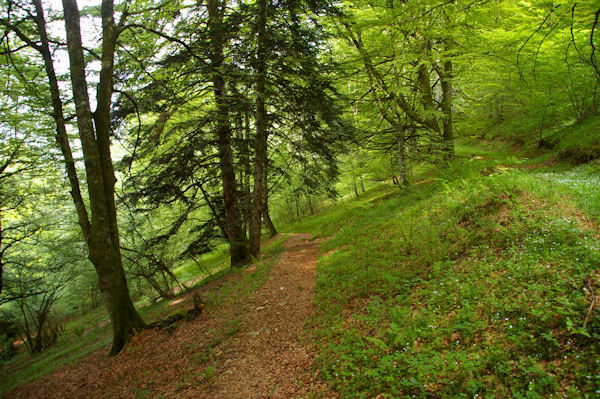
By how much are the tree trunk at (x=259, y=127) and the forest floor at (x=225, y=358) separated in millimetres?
2546

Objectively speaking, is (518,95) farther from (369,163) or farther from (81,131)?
(81,131)

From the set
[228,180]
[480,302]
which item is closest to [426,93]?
[228,180]

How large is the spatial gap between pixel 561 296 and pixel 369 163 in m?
9.91

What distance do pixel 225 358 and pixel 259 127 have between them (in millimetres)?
6638

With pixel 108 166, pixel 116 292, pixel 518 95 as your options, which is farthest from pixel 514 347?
pixel 518 95

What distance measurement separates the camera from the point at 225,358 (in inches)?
173

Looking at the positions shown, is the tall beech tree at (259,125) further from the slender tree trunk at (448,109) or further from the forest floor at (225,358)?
the slender tree trunk at (448,109)

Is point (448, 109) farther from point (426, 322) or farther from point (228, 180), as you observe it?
point (426, 322)

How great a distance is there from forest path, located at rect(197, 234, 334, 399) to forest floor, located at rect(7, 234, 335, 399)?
0.01m

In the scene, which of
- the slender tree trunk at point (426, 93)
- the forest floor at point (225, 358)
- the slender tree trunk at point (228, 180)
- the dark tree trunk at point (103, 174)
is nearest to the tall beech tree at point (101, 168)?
the dark tree trunk at point (103, 174)

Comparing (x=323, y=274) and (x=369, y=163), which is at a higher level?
(x=369, y=163)

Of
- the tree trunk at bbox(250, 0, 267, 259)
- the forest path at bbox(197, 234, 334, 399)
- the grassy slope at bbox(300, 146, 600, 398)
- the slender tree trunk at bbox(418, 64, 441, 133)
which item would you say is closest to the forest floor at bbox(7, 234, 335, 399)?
the forest path at bbox(197, 234, 334, 399)

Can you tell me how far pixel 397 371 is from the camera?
112 inches

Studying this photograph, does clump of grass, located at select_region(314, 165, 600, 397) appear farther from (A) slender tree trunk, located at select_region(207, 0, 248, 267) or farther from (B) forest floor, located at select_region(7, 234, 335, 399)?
(A) slender tree trunk, located at select_region(207, 0, 248, 267)
